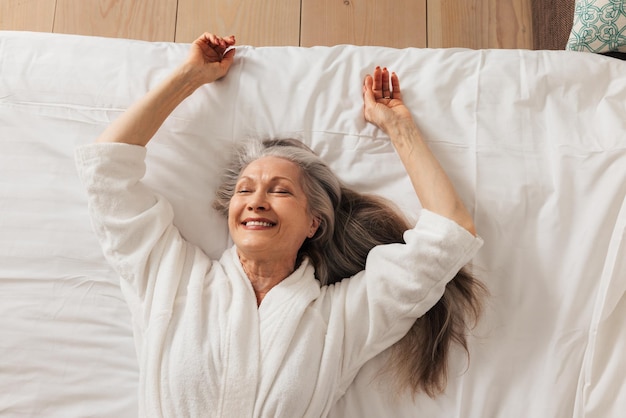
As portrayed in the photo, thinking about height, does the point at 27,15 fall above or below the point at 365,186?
above

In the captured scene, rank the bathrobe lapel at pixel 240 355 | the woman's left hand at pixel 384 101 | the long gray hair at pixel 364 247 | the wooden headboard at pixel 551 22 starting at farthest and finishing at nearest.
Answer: the wooden headboard at pixel 551 22 < the woman's left hand at pixel 384 101 < the long gray hair at pixel 364 247 < the bathrobe lapel at pixel 240 355

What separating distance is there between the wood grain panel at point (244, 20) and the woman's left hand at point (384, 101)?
53 cm

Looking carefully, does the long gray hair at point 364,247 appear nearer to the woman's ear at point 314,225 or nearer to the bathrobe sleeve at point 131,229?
the woman's ear at point 314,225

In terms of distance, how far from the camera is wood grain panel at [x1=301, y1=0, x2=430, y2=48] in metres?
1.76

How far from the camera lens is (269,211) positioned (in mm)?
1132

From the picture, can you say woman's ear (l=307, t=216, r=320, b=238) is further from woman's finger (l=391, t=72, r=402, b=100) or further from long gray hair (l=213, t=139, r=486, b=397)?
woman's finger (l=391, t=72, r=402, b=100)

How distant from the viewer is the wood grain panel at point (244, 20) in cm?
176

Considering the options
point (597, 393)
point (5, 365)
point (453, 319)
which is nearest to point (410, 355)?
point (453, 319)

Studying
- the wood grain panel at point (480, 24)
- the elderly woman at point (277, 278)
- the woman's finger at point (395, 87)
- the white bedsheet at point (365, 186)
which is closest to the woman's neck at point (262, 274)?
the elderly woman at point (277, 278)

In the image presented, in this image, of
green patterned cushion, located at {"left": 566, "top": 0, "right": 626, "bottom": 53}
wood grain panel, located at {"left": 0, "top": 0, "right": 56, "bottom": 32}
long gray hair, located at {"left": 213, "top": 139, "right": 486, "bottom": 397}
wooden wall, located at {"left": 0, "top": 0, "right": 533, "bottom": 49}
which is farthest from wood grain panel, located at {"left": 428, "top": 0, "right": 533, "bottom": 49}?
wood grain panel, located at {"left": 0, "top": 0, "right": 56, "bottom": 32}

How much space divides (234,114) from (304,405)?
63cm

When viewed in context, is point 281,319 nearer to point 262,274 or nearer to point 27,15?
point 262,274

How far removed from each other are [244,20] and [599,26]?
3.14 feet

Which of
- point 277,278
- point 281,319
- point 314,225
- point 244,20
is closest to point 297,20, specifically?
point 244,20
